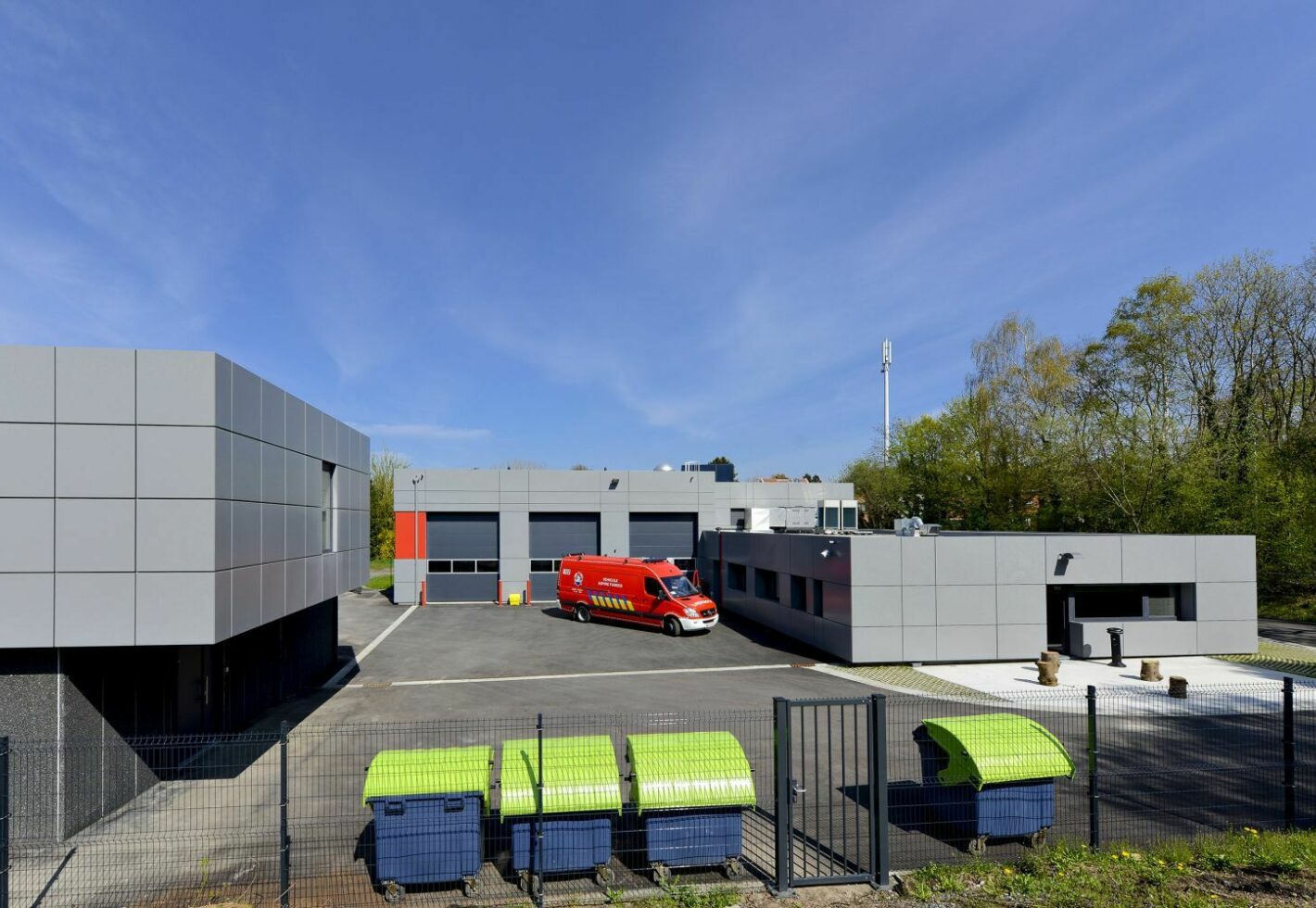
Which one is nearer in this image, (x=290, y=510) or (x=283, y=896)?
(x=283, y=896)

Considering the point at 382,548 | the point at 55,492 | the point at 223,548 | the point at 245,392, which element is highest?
the point at 245,392

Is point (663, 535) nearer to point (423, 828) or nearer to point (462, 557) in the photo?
point (462, 557)

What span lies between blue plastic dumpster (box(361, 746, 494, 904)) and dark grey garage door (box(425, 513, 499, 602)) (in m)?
24.3

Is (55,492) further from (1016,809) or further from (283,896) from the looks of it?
(1016,809)

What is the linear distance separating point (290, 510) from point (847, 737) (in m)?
9.97

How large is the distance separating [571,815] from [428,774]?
4.72 feet

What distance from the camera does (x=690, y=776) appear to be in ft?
21.9

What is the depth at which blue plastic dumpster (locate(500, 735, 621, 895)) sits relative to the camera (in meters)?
6.46

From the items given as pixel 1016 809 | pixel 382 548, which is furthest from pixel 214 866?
pixel 382 548

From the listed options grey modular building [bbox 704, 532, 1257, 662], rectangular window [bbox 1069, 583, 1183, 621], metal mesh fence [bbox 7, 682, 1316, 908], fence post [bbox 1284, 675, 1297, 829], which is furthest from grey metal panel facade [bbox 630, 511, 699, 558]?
fence post [bbox 1284, 675, 1297, 829]

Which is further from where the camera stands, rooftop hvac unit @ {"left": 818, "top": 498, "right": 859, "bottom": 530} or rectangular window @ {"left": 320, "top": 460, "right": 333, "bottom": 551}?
rooftop hvac unit @ {"left": 818, "top": 498, "right": 859, "bottom": 530}

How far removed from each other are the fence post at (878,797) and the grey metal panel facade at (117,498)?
7696 millimetres

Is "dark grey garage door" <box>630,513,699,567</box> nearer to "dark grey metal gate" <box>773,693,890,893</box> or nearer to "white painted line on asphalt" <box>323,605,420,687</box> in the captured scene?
Answer: "white painted line on asphalt" <box>323,605,420,687</box>

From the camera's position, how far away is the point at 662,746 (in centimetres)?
702
